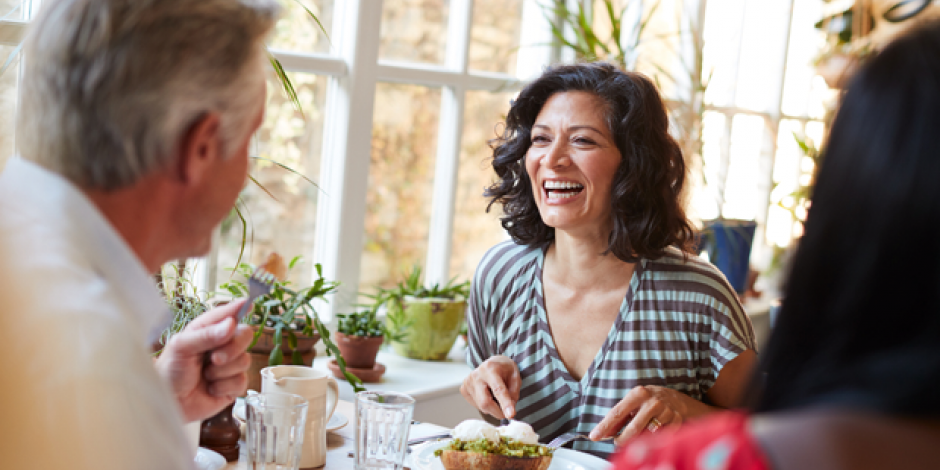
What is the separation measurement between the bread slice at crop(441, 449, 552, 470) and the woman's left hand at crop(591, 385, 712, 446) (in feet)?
0.77

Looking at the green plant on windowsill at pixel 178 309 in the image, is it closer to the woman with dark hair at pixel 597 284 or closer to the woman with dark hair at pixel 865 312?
the woman with dark hair at pixel 597 284

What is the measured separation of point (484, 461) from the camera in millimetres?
1418

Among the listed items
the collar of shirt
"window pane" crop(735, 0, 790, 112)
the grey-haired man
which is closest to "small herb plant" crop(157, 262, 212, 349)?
A: the grey-haired man

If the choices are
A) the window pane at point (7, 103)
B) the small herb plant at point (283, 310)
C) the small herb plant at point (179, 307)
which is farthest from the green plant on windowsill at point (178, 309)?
the window pane at point (7, 103)

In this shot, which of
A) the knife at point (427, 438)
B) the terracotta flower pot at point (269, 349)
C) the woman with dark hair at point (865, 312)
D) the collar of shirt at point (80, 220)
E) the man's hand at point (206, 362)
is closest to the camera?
the woman with dark hair at point (865, 312)

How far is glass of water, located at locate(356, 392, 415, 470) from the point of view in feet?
4.35

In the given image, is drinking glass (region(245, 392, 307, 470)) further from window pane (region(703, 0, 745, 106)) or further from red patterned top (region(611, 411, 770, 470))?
window pane (region(703, 0, 745, 106))

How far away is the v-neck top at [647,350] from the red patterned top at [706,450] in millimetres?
1208

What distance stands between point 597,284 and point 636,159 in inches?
12.1

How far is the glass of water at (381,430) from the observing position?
4.35 ft

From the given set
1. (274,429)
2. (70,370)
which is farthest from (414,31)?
(70,370)

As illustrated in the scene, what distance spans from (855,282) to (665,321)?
1307 millimetres

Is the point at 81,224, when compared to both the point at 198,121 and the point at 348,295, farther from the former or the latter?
the point at 348,295

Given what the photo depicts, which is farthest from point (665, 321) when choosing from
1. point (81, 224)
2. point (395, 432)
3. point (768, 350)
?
point (81, 224)
